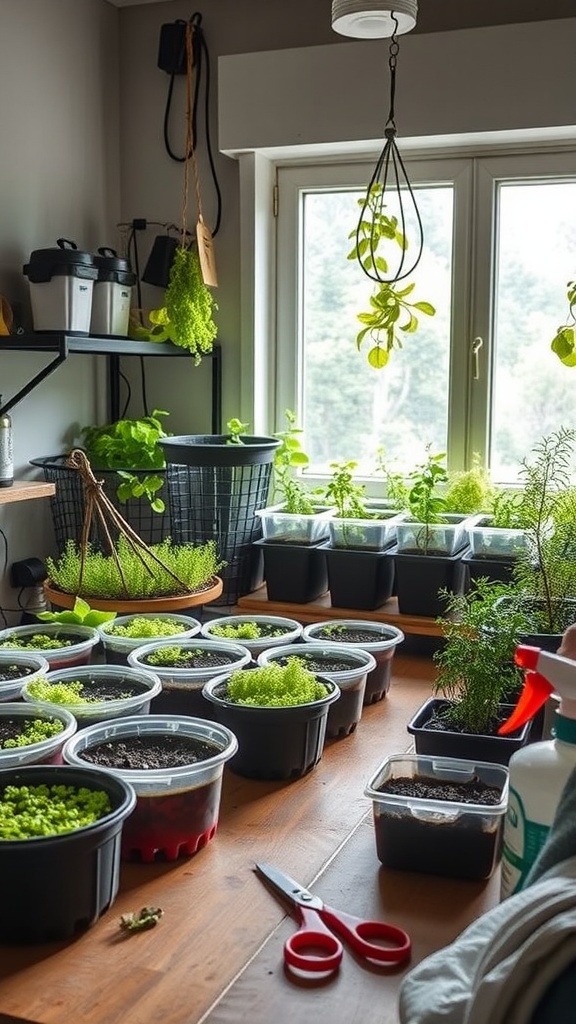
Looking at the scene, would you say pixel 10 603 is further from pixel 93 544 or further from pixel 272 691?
pixel 272 691

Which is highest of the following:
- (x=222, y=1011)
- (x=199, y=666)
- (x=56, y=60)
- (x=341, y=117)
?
(x=56, y=60)

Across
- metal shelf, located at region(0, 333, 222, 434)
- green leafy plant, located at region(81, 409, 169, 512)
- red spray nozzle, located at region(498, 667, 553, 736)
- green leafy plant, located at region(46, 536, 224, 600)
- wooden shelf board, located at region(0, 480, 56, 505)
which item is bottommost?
green leafy plant, located at region(46, 536, 224, 600)

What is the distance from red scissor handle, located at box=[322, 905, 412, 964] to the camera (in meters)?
0.98

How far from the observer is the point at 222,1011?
2.96 ft

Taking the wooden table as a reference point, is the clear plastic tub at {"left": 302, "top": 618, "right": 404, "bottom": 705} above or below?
above

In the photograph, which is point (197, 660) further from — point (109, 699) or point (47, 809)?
point (47, 809)

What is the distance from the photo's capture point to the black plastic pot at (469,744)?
1.31m

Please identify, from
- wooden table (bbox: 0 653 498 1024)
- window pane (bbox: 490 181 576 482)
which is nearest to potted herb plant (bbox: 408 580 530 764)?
wooden table (bbox: 0 653 498 1024)

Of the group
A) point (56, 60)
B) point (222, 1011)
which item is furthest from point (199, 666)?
point (56, 60)

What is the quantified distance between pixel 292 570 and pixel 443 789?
1.03 meters

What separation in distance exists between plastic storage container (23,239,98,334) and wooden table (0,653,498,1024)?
1.21m

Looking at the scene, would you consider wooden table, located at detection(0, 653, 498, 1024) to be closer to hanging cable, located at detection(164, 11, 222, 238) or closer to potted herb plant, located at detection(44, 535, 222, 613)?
potted herb plant, located at detection(44, 535, 222, 613)

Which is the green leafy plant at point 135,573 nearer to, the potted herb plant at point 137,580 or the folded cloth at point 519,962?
the potted herb plant at point 137,580

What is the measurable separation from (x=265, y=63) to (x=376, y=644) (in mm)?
1463
